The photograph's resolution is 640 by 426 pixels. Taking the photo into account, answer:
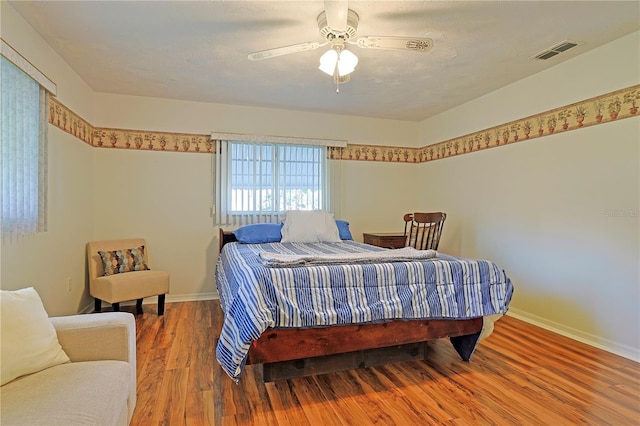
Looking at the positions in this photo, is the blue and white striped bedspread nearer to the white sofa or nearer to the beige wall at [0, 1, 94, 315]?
the white sofa

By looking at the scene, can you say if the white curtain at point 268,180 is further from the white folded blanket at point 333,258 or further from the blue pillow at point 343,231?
the white folded blanket at point 333,258

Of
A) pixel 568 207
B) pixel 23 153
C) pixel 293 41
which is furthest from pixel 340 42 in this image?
pixel 568 207

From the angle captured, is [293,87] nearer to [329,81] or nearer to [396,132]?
[329,81]

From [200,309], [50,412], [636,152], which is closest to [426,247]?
[636,152]

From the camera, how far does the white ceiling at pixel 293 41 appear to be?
2.14 m

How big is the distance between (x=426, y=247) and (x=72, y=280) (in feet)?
11.1

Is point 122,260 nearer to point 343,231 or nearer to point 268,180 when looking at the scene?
point 268,180

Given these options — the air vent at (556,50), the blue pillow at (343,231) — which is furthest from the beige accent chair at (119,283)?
the air vent at (556,50)

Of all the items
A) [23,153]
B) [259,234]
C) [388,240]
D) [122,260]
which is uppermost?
[23,153]

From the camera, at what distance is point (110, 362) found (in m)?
1.44

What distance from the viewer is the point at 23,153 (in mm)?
2186

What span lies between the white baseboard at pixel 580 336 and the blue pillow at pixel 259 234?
2.54 meters

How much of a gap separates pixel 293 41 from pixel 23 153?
1930 millimetres

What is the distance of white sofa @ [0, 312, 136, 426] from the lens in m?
1.06
